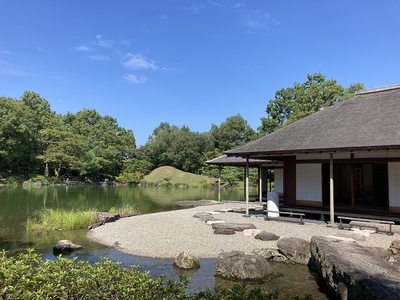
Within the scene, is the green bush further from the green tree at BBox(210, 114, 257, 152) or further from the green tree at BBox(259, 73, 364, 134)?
the green tree at BBox(210, 114, 257, 152)

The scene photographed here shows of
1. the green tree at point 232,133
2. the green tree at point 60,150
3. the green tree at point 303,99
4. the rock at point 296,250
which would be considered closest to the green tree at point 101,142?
the green tree at point 60,150

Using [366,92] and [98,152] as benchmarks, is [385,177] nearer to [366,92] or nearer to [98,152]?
[366,92]

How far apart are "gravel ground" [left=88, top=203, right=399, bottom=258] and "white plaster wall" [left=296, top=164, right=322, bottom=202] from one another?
4.68 feet

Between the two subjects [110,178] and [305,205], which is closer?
[305,205]

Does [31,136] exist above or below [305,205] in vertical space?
above

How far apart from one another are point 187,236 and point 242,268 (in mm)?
3674

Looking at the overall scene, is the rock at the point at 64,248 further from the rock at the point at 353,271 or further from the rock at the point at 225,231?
the rock at the point at 353,271

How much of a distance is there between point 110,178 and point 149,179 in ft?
18.3

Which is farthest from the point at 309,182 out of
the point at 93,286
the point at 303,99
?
the point at 303,99

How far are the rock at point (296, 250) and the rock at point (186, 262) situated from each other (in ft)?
6.67

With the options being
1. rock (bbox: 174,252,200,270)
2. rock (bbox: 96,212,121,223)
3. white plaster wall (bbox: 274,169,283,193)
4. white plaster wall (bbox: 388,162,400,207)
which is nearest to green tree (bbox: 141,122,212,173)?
white plaster wall (bbox: 274,169,283,193)

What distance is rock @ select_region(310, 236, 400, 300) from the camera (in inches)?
151

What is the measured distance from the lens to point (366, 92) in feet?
45.1

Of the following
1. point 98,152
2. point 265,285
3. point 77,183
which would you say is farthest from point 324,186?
point 98,152
